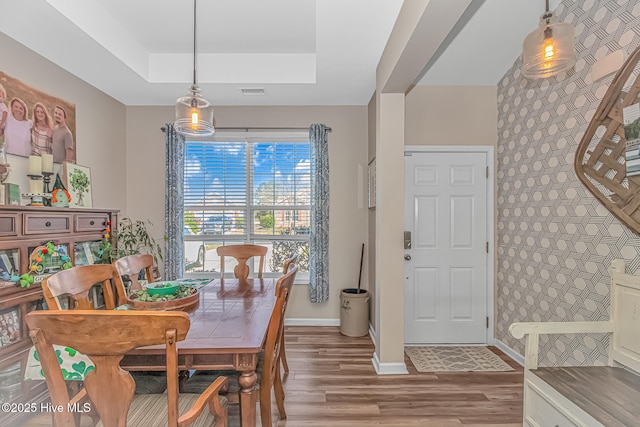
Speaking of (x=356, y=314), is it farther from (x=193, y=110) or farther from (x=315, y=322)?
(x=193, y=110)

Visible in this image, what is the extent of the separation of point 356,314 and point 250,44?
2964mm

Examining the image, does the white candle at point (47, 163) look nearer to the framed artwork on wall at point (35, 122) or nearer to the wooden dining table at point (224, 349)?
the framed artwork on wall at point (35, 122)

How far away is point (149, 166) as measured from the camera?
3797 millimetres

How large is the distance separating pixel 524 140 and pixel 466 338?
6.70ft

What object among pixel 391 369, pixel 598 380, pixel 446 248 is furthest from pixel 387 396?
pixel 446 248

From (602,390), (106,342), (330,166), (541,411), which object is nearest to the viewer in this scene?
(106,342)

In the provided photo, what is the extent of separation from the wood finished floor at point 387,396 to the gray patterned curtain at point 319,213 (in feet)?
2.77

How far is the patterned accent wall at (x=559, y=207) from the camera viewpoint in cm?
198

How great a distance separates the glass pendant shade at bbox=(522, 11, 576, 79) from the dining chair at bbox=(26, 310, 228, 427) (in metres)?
2.13

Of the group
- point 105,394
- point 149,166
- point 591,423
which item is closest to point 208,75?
point 149,166

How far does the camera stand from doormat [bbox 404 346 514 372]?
2.77m

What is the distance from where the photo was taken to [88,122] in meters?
→ 3.21

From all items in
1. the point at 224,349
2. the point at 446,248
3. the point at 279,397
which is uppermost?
the point at 446,248

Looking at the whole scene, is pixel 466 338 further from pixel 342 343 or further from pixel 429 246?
pixel 342 343
